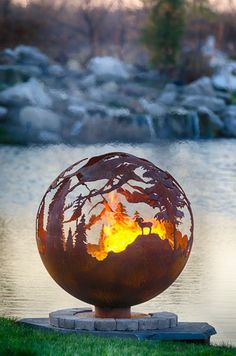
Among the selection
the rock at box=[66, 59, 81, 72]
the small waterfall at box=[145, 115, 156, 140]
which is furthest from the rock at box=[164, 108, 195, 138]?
the rock at box=[66, 59, 81, 72]

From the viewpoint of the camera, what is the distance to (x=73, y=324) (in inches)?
460

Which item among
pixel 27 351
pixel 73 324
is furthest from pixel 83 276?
pixel 27 351

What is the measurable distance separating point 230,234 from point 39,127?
2689cm

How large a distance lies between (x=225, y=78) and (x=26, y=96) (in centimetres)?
852

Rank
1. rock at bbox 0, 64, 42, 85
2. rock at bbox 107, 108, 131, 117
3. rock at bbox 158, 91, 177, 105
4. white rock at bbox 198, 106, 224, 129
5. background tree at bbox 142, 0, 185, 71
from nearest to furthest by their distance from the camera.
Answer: rock at bbox 107, 108, 131, 117 < white rock at bbox 198, 106, 224, 129 < rock at bbox 158, 91, 177, 105 < rock at bbox 0, 64, 42, 85 < background tree at bbox 142, 0, 185, 71

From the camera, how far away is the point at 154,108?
166ft

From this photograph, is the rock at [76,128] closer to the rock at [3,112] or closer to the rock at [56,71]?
the rock at [3,112]

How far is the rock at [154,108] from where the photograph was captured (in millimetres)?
49844

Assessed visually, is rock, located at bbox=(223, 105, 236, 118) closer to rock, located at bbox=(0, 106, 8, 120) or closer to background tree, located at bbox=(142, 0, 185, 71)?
background tree, located at bbox=(142, 0, 185, 71)

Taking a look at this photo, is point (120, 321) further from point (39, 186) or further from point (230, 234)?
point (39, 186)

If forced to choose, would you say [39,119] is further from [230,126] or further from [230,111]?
[230,111]

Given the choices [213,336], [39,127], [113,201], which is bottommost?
[213,336]

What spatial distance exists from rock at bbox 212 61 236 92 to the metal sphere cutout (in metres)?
43.4

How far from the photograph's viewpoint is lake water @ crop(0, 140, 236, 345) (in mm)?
14375
